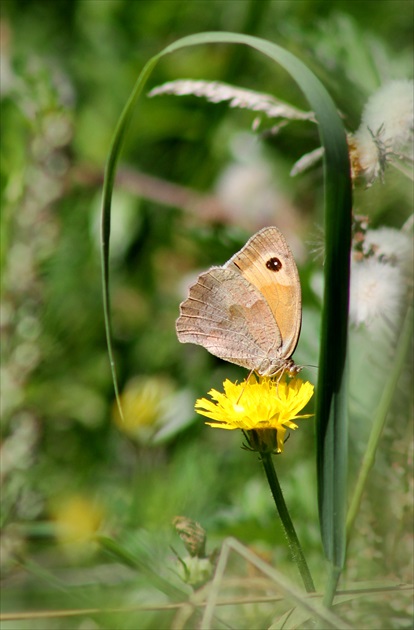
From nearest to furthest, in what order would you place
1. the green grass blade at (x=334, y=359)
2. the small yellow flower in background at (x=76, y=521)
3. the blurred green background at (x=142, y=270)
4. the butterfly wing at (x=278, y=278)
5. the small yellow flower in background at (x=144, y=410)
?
1. the green grass blade at (x=334, y=359)
2. the butterfly wing at (x=278, y=278)
3. the blurred green background at (x=142, y=270)
4. the small yellow flower in background at (x=76, y=521)
5. the small yellow flower in background at (x=144, y=410)

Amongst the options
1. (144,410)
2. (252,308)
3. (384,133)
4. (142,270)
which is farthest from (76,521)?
(384,133)

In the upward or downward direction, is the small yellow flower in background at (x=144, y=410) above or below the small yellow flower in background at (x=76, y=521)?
above

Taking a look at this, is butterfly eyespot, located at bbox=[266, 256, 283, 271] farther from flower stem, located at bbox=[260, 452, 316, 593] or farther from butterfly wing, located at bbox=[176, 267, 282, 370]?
flower stem, located at bbox=[260, 452, 316, 593]

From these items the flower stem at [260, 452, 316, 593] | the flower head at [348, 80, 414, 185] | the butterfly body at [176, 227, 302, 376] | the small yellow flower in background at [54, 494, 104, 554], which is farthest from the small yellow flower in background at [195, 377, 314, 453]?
the small yellow flower in background at [54, 494, 104, 554]

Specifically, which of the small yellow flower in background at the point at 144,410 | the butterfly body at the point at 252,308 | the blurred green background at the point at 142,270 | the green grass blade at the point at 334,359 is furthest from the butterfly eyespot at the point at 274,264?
the small yellow flower in background at the point at 144,410

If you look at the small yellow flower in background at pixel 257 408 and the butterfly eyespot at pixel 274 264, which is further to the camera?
the butterfly eyespot at pixel 274 264

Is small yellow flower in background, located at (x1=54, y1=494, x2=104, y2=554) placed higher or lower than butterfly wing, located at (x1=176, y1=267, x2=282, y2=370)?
lower

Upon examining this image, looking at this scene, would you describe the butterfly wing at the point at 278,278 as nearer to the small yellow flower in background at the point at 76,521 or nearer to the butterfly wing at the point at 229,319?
the butterfly wing at the point at 229,319
